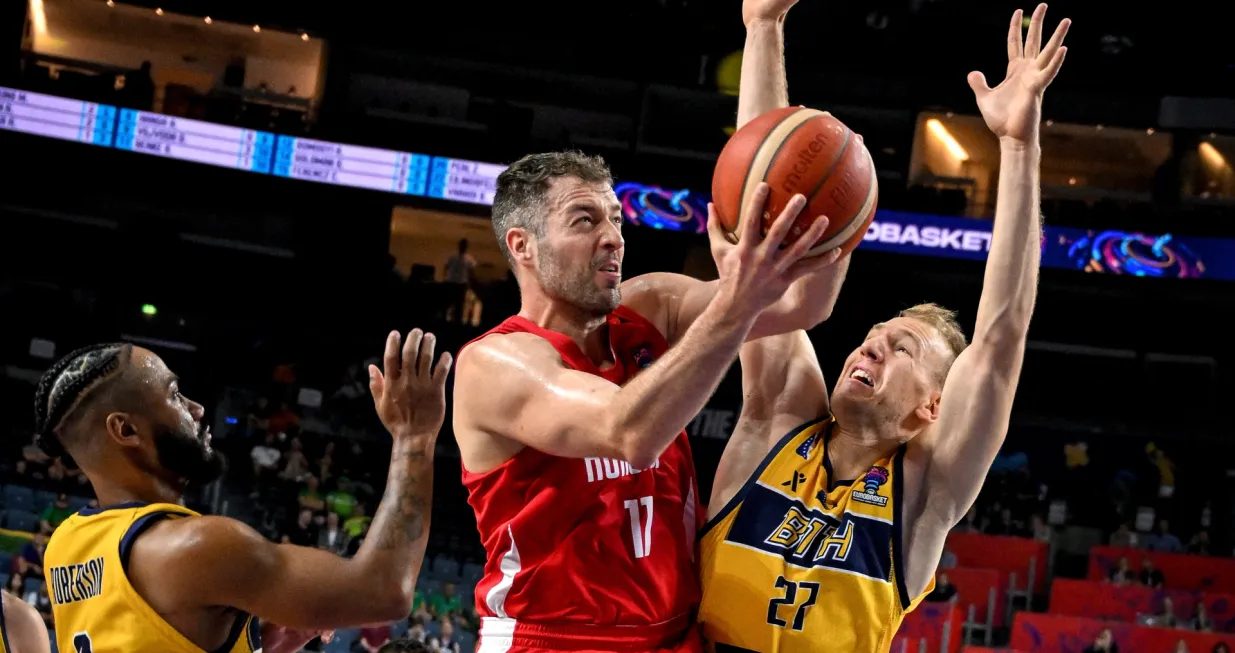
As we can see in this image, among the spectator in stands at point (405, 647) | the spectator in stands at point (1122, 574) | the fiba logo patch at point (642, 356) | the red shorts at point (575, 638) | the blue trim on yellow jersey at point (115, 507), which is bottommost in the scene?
the spectator in stands at point (1122, 574)

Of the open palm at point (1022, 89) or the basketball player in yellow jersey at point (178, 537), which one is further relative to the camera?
the open palm at point (1022, 89)

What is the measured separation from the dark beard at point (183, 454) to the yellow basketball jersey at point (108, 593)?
0.44 feet

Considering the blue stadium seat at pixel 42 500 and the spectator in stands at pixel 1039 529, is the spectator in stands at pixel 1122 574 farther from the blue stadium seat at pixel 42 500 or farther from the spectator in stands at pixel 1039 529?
the blue stadium seat at pixel 42 500

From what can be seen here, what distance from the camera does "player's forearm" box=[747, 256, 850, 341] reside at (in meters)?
3.60

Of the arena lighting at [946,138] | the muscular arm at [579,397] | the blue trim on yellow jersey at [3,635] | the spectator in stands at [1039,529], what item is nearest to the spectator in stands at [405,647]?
the blue trim on yellow jersey at [3,635]

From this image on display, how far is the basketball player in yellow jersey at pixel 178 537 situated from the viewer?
2.98 meters

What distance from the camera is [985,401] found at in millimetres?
3725

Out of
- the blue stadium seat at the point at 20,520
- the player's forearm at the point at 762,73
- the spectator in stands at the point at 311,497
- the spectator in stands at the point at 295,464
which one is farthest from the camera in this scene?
the spectator in stands at the point at 295,464

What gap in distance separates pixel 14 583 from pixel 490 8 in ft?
46.7

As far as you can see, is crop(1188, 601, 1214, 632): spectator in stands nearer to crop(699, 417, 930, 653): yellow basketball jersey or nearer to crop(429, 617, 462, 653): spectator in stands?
crop(429, 617, 462, 653): spectator in stands

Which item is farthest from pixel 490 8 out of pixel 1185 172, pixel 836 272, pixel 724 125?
pixel 836 272

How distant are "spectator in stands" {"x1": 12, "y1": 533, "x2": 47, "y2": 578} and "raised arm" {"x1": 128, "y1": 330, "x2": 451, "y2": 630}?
37.5ft

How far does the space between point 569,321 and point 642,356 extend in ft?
0.79

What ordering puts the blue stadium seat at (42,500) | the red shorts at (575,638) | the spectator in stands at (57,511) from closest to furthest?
the red shorts at (575,638) → the spectator in stands at (57,511) → the blue stadium seat at (42,500)
